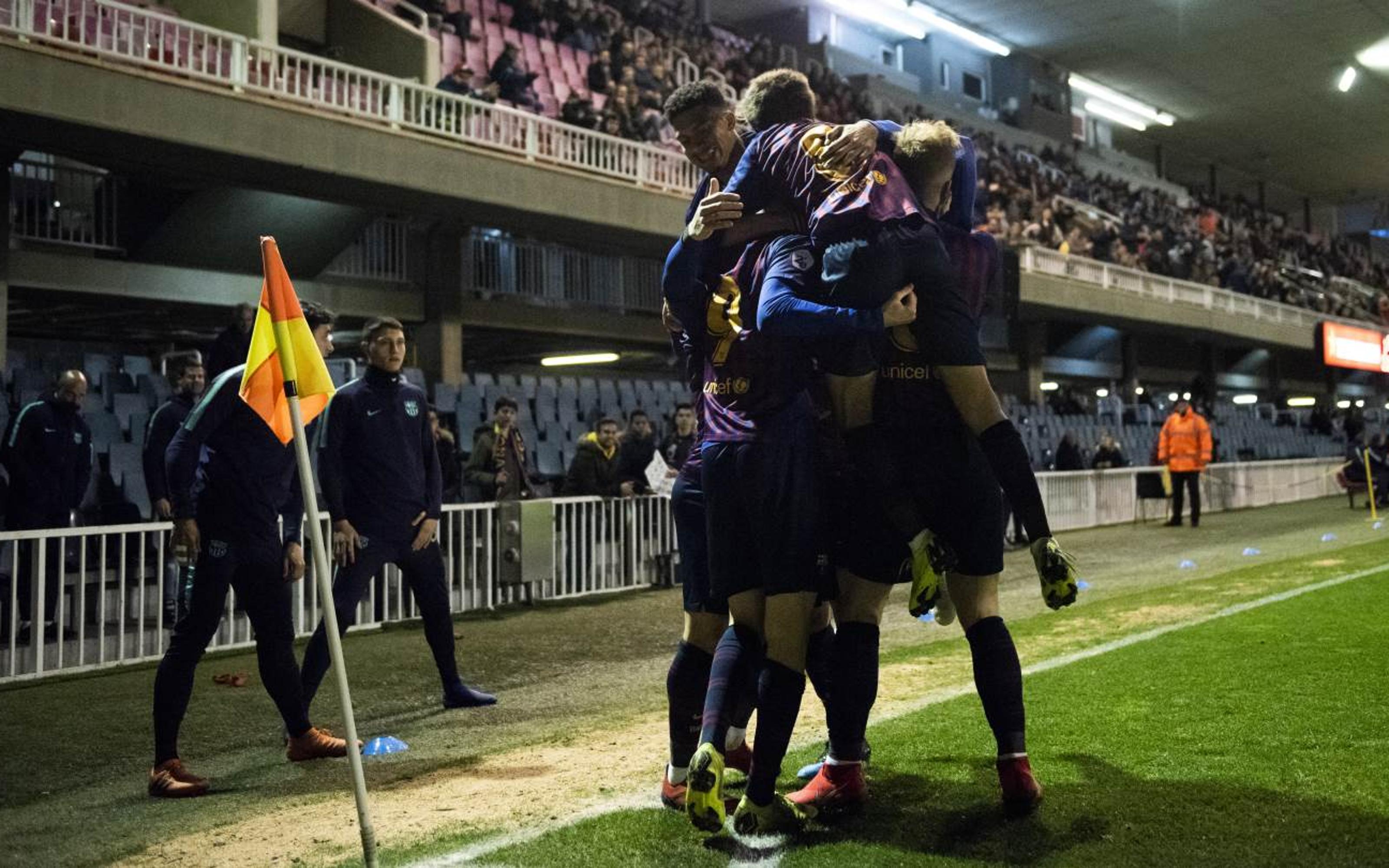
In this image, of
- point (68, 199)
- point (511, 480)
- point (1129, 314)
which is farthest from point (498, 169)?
point (1129, 314)

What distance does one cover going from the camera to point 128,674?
8.10 m

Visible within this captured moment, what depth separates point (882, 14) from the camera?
33.4m

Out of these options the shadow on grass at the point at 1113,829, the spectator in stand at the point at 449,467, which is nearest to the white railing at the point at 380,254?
the spectator in stand at the point at 449,467

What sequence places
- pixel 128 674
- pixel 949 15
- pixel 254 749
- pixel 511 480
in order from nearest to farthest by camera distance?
pixel 254 749 → pixel 128 674 → pixel 511 480 → pixel 949 15

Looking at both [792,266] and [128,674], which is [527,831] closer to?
[792,266]

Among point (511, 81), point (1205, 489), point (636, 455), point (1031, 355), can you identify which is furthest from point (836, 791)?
point (1031, 355)

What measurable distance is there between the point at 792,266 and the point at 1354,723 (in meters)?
2.97

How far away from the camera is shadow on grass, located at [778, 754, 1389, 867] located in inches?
128

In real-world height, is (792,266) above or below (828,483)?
above

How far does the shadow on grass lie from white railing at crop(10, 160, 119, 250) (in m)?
14.3

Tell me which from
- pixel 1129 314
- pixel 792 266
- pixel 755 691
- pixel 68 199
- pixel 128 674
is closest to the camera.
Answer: pixel 792 266

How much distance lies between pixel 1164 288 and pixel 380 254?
2173 cm

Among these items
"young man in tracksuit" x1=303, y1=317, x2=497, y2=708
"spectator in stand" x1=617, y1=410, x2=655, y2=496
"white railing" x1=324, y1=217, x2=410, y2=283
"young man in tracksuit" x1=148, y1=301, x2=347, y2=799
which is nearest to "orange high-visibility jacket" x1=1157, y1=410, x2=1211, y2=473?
"spectator in stand" x1=617, y1=410, x2=655, y2=496

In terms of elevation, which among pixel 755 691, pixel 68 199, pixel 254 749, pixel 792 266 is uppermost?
pixel 68 199
